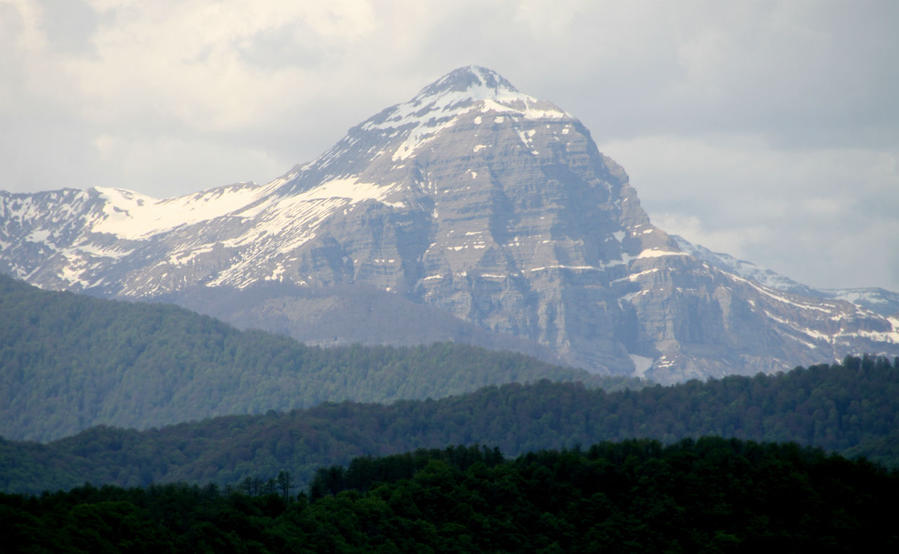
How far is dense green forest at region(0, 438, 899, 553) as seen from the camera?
536 feet

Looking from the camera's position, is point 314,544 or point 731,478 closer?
point 314,544

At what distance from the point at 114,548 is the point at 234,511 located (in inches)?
866

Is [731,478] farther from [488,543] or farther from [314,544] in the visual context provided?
[314,544]

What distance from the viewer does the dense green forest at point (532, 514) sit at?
16350 cm

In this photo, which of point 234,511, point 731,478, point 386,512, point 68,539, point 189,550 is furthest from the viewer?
point 731,478

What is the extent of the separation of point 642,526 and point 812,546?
69.6 ft

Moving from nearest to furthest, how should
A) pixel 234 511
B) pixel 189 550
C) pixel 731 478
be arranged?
pixel 189 550
pixel 234 511
pixel 731 478

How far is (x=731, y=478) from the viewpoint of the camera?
19150 cm

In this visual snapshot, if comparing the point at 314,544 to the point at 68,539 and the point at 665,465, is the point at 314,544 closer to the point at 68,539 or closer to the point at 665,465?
the point at 68,539

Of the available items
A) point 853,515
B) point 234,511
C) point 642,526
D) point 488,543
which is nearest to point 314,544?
point 234,511

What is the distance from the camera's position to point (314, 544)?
16550cm

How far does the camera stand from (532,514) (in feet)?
627

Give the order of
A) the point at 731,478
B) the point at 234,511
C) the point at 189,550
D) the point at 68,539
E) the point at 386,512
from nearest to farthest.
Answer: the point at 68,539, the point at 189,550, the point at 234,511, the point at 386,512, the point at 731,478

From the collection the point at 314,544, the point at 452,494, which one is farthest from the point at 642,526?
the point at 314,544
